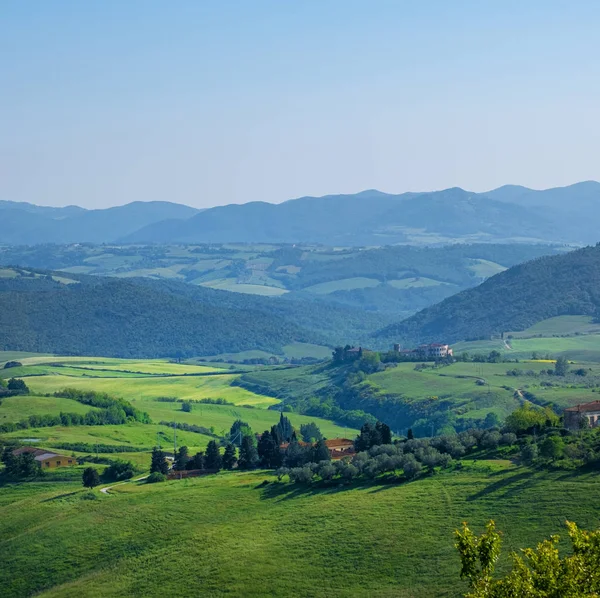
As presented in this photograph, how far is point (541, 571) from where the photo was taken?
47.4 m

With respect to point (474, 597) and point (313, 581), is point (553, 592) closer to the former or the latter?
point (474, 597)

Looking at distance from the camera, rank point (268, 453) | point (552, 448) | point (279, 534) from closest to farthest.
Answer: point (279, 534), point (552, 448), point (268, 453)

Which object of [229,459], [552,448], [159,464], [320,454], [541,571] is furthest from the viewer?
[229,459]

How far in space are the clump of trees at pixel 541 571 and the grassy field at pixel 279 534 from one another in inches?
1392

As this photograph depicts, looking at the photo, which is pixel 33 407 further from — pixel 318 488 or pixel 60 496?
pixel 318 488

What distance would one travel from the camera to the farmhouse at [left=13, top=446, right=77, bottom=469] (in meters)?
143

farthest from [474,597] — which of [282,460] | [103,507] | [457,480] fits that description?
[282,460]

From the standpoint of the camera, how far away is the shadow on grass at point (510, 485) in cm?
10125

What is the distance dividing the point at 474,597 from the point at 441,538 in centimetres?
4807

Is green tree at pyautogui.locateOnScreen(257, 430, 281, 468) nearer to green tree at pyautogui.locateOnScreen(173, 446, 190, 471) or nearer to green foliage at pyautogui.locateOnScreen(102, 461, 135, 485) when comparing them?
green tree at pyautogui.locateOnScreen(173, 446, 190, 471)

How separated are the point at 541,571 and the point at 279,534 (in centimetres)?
5615

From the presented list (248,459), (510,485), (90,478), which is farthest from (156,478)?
(510,485)

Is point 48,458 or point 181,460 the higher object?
point 181,460

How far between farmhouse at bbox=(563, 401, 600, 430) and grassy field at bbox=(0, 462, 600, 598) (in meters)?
19.2
